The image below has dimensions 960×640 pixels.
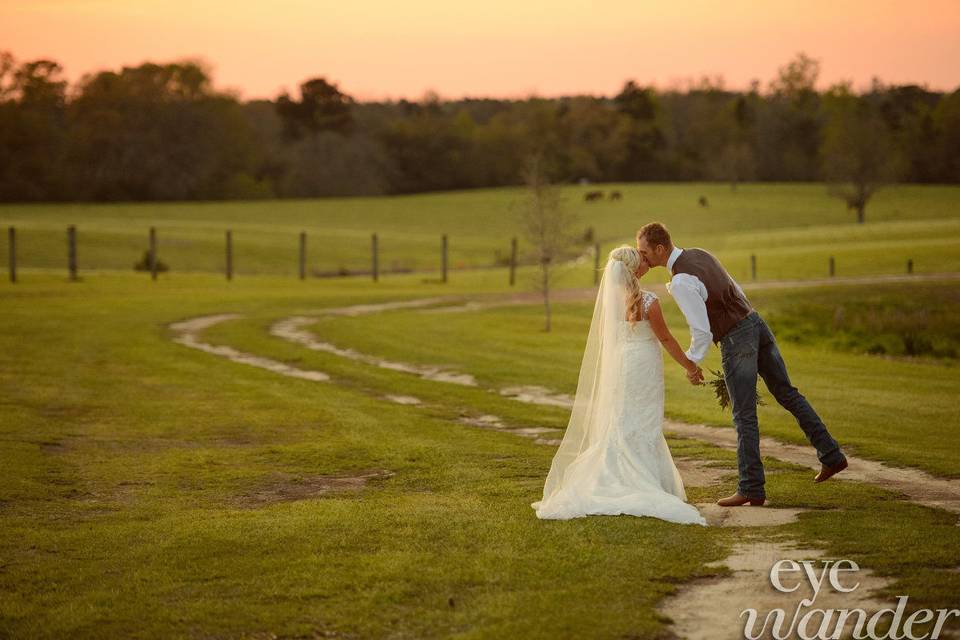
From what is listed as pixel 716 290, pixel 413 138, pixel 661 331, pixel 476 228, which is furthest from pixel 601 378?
pixel 413 138

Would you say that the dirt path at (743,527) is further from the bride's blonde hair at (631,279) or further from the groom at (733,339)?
the bride's blonde hair at (631,279)

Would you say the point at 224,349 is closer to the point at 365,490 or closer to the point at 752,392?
the point at 365,490

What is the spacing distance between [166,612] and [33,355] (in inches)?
698

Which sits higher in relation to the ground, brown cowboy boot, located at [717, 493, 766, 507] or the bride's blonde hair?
the bride's blonde hair

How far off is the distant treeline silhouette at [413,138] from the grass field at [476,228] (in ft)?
19.7

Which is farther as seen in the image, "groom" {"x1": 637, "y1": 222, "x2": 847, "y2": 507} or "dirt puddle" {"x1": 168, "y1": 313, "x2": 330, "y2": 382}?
"dirt puddle" {"x1": 168, "y1": 313, "x2": 330, "y2": 382}

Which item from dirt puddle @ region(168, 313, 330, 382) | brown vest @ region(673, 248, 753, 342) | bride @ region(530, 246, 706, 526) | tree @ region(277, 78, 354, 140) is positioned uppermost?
tree @ region(277, 78, 354, 140)

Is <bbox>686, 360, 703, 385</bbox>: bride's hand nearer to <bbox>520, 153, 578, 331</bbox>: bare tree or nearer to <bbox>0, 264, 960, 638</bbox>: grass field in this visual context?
<bbox>0, 264, 960, 638</bbox>: grass field

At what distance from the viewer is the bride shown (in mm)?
9906

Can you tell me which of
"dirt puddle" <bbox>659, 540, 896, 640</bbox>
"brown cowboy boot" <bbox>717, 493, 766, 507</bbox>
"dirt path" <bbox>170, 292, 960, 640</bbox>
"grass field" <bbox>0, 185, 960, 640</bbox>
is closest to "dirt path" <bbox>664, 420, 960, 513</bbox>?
"dirt path" <bbox>170, 292, 960, 640</bbox>

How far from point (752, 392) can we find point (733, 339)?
20.2 inches

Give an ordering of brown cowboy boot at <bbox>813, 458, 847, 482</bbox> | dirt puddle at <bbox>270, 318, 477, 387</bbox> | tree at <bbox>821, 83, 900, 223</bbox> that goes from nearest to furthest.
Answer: brown cowboy boot at <bbox>813, 458, 847, 482</bbox>
dirt puddle at <bbox>270, 318, 477, 387</bbox>
tree at <bbox>821, 83, 900, 223</bbox>

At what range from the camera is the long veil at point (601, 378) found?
34.1ft

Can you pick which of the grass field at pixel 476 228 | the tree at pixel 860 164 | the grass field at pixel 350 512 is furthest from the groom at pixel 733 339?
the tree at pixel 860 164
